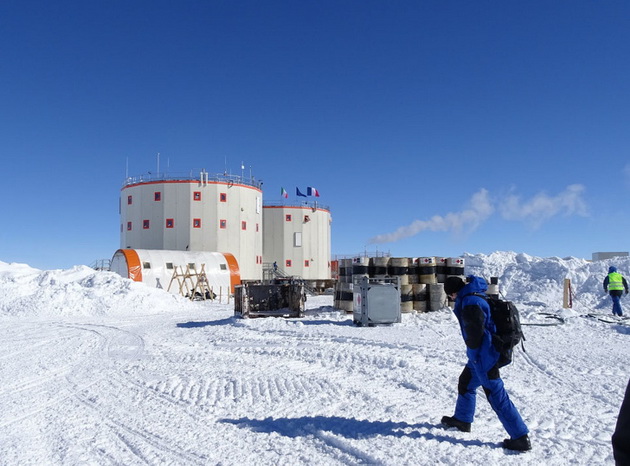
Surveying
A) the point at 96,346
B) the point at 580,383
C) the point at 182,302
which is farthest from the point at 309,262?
the point at 580,383

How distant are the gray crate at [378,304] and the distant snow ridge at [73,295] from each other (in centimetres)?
1099

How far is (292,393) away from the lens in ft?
22.1

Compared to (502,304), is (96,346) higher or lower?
lower

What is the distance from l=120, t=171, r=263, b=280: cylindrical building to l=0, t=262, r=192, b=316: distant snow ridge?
1208 cm

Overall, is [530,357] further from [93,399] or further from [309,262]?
[309,262]

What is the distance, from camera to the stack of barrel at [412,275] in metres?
16.6

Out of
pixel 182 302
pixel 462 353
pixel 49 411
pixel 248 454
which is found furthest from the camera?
pixel 182 302

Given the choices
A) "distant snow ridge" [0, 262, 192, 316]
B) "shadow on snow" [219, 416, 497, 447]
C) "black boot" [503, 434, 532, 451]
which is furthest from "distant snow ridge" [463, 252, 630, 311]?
"black boot" [503, 434, 532, 451]

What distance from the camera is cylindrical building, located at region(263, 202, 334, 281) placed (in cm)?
4625

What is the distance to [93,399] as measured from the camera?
6543mm

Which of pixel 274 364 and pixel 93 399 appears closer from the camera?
pixel 93 399

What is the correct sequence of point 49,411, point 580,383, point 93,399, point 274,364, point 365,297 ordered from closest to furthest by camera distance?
point 49,411 → point 93,399 → point 580,383 → point 274,364 → point 365,297

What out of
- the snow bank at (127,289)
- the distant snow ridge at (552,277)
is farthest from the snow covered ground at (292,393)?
the distant snow ridge at (552,277)

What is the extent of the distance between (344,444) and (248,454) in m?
0.90
